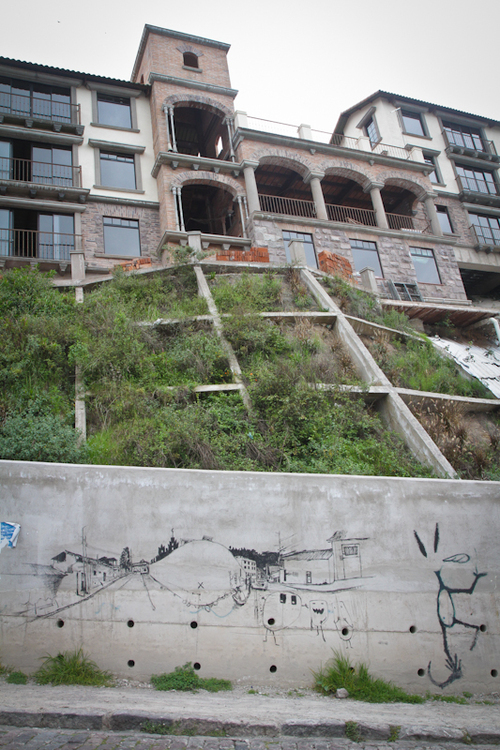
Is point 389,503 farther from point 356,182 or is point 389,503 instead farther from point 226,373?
point 356,182

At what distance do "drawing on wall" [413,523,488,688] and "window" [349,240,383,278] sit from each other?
16509 millimetres

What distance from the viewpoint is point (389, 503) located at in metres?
6.44

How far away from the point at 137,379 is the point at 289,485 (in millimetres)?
5257

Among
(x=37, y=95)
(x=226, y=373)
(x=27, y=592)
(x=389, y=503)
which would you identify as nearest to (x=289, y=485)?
(x=389, y=503)

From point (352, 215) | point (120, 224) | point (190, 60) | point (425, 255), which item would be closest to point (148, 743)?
point (120, 224)

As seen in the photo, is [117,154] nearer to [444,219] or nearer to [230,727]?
[444,219]

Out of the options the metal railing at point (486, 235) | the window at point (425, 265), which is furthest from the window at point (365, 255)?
the metal railing at point (486, 235)

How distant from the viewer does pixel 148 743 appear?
175 inches

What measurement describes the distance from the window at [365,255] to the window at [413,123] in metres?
10.1

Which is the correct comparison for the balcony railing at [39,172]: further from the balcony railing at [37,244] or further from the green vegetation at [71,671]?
the green vegetation at [71,671]

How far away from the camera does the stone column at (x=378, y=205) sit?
75.1ft

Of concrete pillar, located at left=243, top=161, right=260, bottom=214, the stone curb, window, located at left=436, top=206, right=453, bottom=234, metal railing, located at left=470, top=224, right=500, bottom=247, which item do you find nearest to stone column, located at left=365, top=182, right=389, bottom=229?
window, located at left=436, top=206, right=453, bottom=234

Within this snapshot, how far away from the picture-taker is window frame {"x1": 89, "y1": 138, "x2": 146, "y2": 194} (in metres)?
20.6

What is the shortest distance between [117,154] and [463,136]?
20.5 metres
